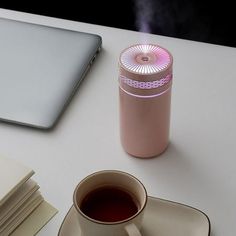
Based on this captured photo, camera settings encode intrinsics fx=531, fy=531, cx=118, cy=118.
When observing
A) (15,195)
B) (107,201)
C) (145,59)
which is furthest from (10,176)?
(145,59)

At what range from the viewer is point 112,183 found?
660 mm

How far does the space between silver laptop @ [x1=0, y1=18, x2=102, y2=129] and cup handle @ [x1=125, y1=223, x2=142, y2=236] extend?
0.28 metres

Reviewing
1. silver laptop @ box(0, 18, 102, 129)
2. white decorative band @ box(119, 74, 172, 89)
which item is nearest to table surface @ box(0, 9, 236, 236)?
silver laptop @ box(0, 18, 102, 129)

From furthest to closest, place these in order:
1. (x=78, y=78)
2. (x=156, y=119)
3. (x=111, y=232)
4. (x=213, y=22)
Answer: (x=213, y=22) → (x=78, y=78) → (x=156, y=119) → (x=111, y=232)

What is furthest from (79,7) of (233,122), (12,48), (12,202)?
(12,202)

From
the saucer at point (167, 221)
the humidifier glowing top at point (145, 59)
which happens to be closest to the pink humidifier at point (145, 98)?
the humidifier glowing top at point (145, 59)

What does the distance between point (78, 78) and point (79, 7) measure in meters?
1.07

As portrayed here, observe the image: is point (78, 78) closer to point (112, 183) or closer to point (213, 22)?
point (112, 183)

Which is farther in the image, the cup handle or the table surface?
the table surface

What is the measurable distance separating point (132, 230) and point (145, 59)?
0.24 meters

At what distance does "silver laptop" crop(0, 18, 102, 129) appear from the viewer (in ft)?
2.77

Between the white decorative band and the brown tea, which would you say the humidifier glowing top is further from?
the brown tea

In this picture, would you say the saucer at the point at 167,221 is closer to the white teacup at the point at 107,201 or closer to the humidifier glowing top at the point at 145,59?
the white teacup at the point at 107,201

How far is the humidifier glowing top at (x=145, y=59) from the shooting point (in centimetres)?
70
